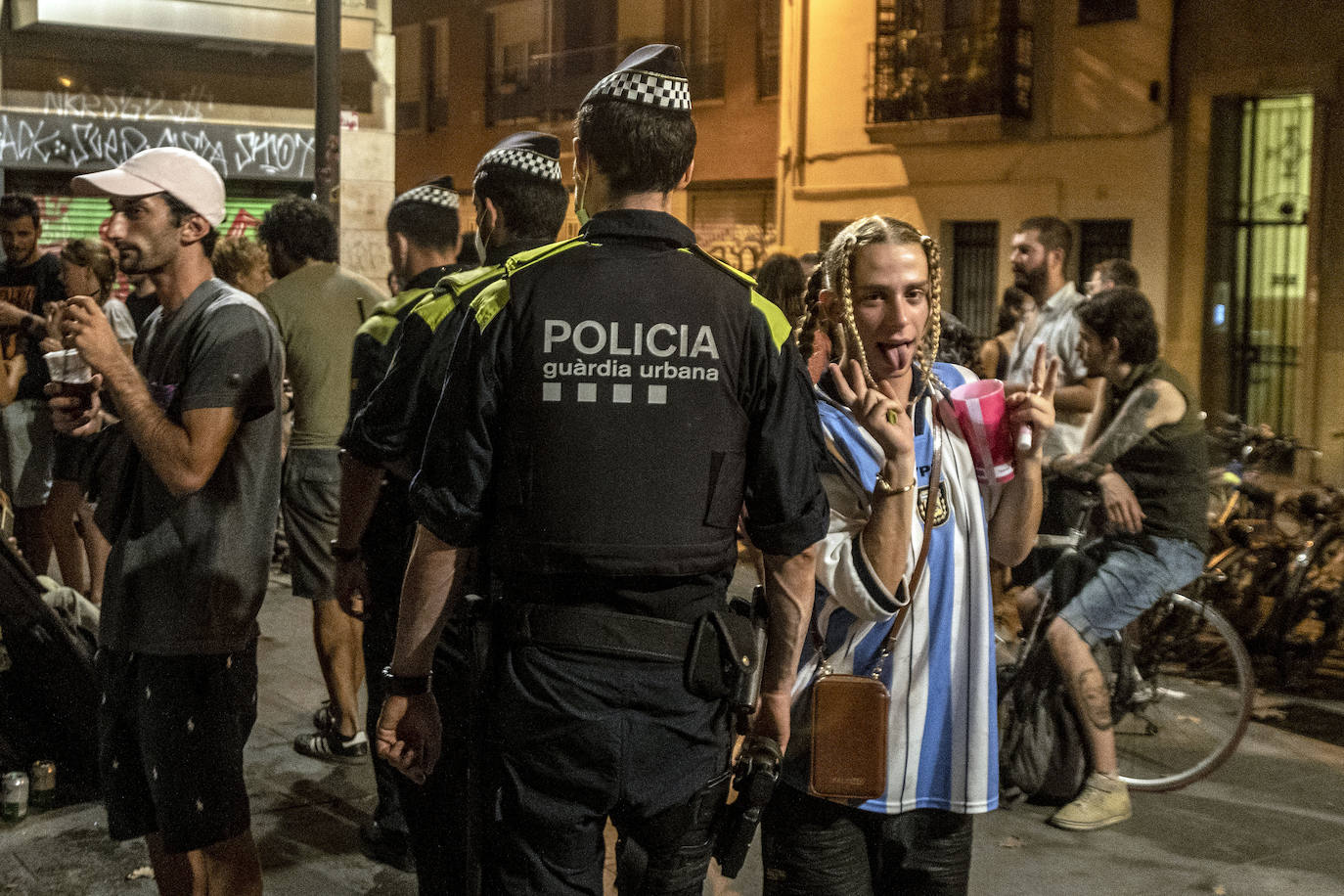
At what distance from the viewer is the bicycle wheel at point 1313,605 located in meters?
7.08

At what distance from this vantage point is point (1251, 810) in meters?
5.55

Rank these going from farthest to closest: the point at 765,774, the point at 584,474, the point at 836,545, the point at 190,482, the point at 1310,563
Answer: the point at 1310,563, the point at 190,482, the point at 836,545, the point at 765,774, the point at 584,474

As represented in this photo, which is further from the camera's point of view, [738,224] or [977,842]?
[738,224]

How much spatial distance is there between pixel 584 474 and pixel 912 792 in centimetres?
102

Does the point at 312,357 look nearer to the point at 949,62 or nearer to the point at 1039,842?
the point at 1039,842

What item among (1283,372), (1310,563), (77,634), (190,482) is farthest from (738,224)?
(190,482)

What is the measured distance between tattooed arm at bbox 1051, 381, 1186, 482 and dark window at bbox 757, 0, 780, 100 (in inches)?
764

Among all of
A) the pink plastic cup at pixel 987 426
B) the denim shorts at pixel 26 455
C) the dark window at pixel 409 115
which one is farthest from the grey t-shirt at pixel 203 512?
the dark window at pixel 409 115

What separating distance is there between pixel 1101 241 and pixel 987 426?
599 inches

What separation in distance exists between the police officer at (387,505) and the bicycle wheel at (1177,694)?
2751mm

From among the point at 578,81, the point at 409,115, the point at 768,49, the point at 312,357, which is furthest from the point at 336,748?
the point at 409,115

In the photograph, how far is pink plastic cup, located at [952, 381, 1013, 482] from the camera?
126 inches

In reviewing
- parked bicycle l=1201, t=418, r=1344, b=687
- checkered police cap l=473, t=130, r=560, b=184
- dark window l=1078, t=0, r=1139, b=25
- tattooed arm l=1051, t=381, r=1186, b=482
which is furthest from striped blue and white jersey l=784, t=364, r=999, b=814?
dark window l=1078, t=0, r=1139, b=25

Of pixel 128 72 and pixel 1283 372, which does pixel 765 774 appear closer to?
pixel 128 72
